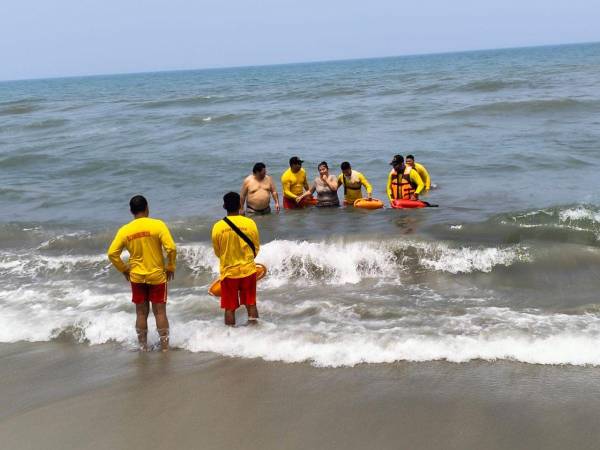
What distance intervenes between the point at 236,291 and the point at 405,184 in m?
6.14

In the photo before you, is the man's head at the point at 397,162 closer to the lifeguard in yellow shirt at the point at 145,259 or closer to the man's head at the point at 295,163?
the man's head at the point at 295,163

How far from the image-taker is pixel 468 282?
8.19m

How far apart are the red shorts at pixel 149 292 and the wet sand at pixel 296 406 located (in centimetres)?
61

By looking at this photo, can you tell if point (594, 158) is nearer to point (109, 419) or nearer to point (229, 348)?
point (229, 348)

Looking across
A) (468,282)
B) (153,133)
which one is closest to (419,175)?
(468,282)

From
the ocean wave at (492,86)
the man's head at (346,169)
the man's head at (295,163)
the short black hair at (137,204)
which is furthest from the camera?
the ocean wave at (492,86)

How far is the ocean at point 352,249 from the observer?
6.29 m

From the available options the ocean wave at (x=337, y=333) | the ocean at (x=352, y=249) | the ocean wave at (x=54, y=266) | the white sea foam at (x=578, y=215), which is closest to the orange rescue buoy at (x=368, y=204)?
the ocean at (x=352, y=249)

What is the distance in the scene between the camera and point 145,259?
5934 millimetres

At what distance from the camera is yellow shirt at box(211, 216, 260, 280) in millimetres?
6121

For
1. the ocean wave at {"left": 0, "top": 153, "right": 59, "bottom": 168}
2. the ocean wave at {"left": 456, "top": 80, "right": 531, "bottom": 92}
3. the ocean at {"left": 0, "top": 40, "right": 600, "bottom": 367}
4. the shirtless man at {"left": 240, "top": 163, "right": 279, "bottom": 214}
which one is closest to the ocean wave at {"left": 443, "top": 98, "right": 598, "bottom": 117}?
the ocean at {"left": 0, "top": 40, "right": 600, "bottom": 367}

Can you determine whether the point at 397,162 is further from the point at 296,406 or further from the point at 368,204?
the point at 296,406

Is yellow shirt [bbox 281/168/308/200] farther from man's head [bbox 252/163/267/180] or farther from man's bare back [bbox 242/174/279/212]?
man's head [bbox 252/163/267/180]

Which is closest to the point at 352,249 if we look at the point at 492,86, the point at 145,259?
Result: the point at 145,259
